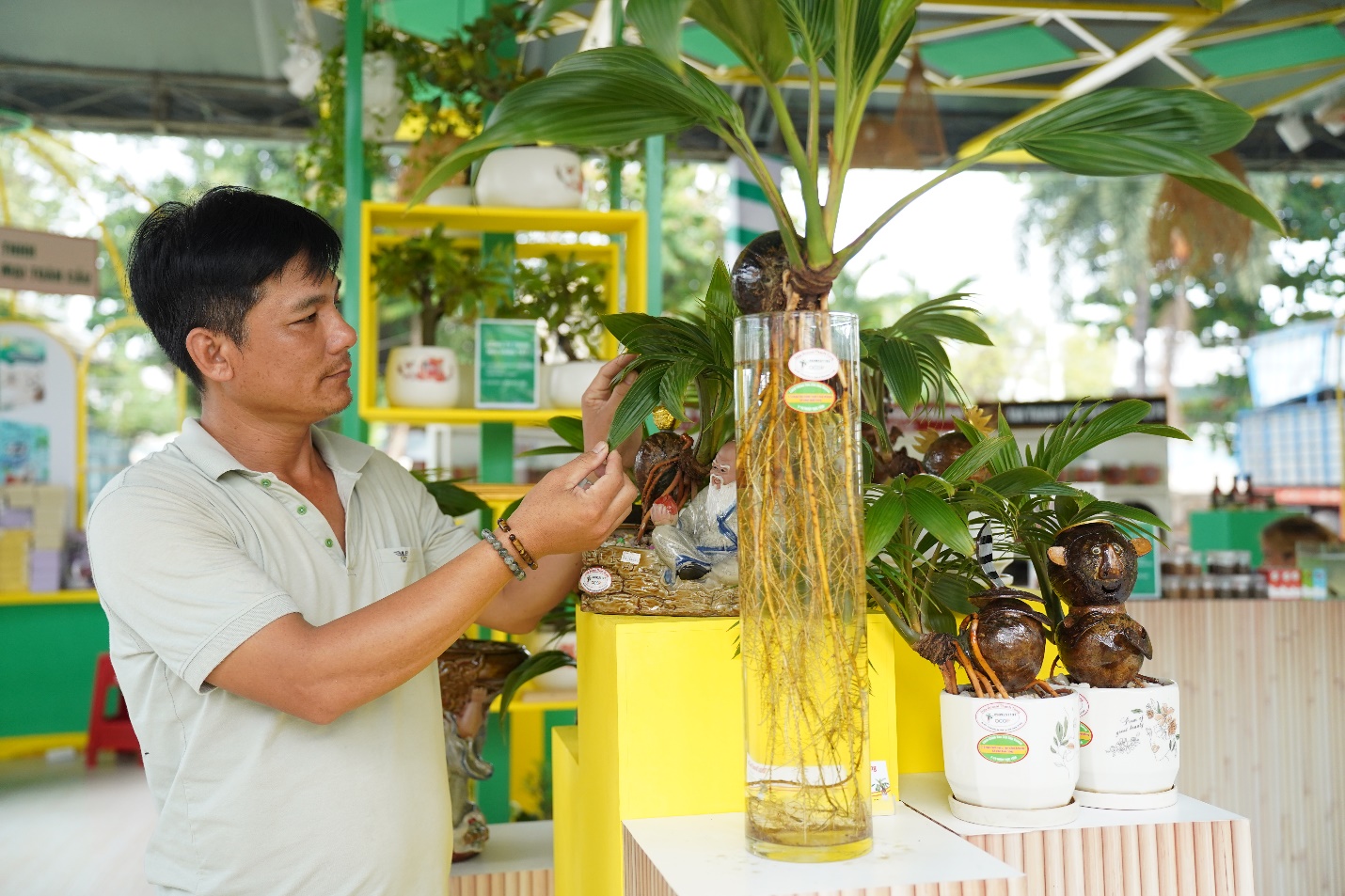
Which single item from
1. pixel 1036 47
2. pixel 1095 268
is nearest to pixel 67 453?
pixel 1036 47

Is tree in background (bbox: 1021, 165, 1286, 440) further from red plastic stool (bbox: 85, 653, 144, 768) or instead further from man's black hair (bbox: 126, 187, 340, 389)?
man's black hair (bbox: 126, 187, 340, 389)

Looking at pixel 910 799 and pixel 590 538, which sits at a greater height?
pixel 590 538

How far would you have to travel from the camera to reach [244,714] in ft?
4.63

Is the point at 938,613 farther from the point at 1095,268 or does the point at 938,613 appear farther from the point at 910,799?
the point at 1095,268

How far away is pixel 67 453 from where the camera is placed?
675cm

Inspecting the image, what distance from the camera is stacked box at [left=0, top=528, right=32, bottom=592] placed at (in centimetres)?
628

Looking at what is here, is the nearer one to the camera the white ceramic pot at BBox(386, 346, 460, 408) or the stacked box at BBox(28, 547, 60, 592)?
the white ceramic pot at BBox(386, 346, 460, 408)

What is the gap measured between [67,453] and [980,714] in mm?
6731

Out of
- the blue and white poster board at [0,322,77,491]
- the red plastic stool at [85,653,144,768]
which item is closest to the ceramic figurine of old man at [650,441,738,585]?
the red plastic stool at [85,653,144,768]

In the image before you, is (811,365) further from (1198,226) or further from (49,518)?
(49,518)

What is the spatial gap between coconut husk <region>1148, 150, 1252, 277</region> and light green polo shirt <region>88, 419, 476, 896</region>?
4.62 meters

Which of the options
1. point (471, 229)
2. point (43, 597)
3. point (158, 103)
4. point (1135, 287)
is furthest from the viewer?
point (1135, 287)

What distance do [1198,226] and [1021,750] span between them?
4712 millimetres

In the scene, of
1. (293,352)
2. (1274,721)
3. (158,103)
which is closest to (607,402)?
(293,352)
